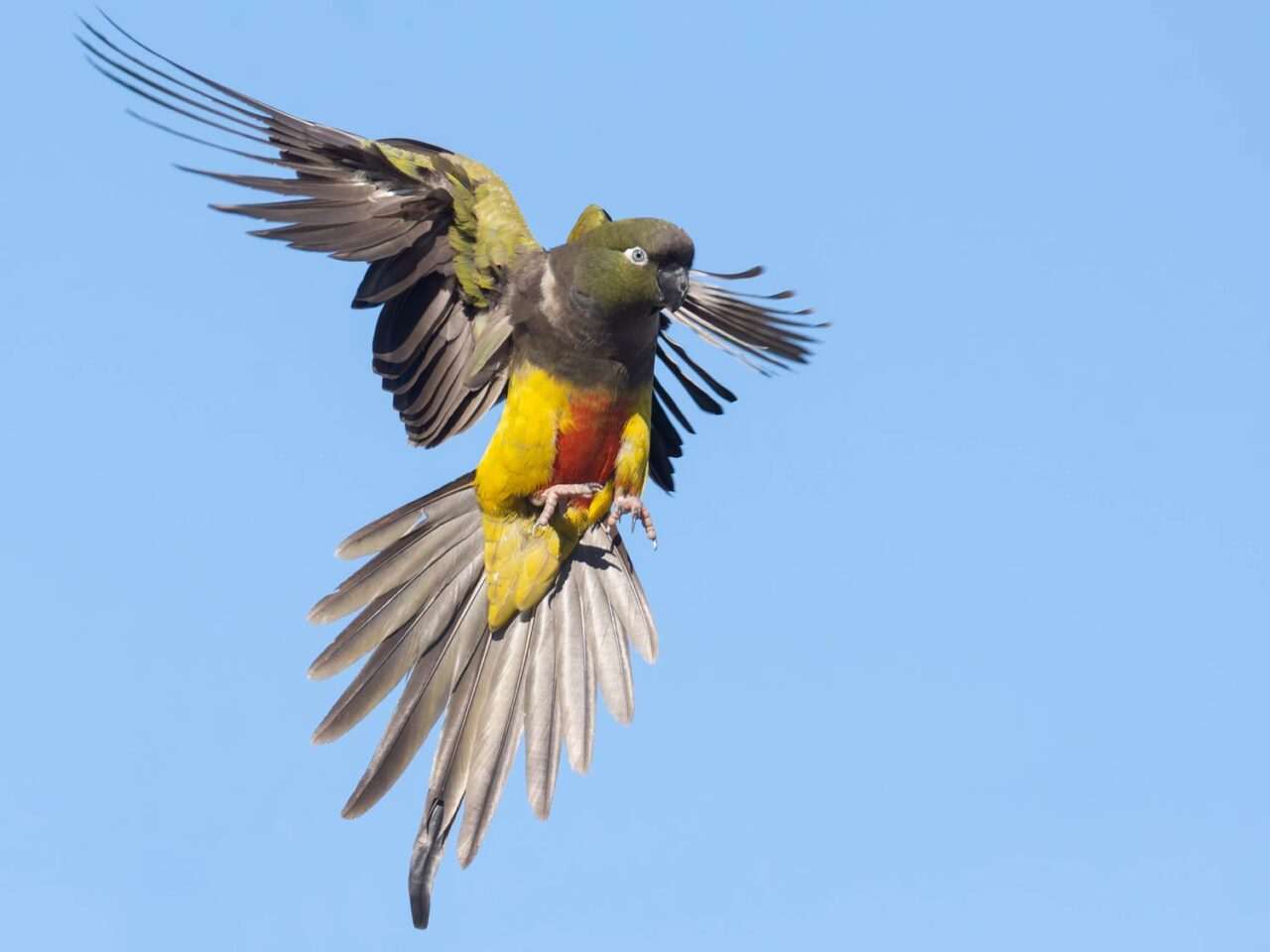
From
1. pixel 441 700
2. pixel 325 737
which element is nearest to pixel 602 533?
pixel 441 700

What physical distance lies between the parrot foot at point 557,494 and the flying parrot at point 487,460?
0.04 ft

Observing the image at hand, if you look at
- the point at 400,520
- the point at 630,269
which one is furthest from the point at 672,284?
the point at 400,520

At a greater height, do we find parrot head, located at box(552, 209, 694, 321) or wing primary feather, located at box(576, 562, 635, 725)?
parrot head, located at box(552, 209, 694, 321)

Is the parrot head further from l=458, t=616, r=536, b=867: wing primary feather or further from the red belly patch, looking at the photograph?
l=458, t=616, r=536, b=867: wing primary feather

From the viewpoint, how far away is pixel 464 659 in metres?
9.79

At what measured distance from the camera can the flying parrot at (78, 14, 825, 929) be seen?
916cm

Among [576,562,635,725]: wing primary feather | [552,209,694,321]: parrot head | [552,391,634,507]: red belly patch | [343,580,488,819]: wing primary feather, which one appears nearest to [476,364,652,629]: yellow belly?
[552,391,634,507]: red belly patch

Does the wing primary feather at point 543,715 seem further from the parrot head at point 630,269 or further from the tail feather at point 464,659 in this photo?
the parrot head at point 630,269

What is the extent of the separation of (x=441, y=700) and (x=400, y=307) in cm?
217

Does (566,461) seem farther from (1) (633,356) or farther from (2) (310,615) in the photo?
(2) (310,615)

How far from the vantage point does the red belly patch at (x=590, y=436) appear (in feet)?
30.6

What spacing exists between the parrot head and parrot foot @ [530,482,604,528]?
0.95 m

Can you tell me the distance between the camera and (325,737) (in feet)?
30.7

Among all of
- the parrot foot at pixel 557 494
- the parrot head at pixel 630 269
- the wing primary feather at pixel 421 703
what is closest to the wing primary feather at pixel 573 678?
the wing primary feather at pixel 421 703
